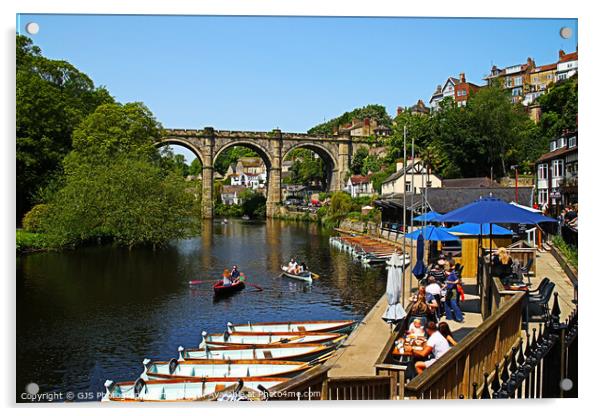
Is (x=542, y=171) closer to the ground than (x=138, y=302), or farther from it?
farther from it

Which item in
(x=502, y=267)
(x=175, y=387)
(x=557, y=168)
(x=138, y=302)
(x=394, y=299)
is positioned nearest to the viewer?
(x=394, y=299)

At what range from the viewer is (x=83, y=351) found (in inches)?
549

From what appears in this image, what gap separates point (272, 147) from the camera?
71.0 metres

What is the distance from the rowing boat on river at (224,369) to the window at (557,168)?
12.5 meters

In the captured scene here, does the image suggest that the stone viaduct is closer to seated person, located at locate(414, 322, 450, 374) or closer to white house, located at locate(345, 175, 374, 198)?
white house, located at locate(345, 175, 374, 198)

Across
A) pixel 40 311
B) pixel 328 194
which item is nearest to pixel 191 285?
pixel 40 311

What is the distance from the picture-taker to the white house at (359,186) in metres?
62.4

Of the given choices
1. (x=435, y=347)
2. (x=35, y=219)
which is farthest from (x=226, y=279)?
(x=435, y=347)

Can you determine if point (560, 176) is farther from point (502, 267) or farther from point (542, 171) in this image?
point (502, 267)

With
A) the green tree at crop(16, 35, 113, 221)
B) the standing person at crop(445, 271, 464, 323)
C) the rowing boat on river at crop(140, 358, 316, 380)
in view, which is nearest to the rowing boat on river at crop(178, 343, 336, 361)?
the rowing boat on river at crop(140, 358, 316, 380)

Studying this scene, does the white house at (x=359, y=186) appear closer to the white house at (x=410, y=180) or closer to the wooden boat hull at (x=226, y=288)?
the white house at (x=410, y=180)

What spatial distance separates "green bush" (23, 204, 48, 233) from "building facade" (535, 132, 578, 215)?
75.8ft

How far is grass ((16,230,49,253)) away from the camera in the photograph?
27.7 m

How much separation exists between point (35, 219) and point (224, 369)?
21.9 m
